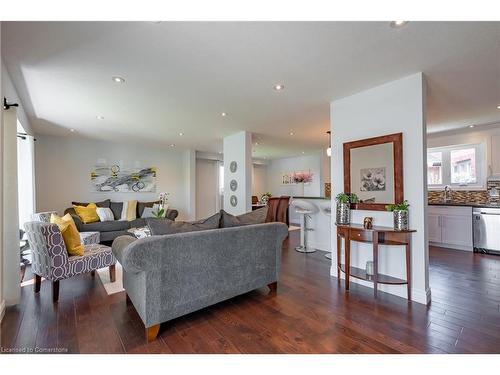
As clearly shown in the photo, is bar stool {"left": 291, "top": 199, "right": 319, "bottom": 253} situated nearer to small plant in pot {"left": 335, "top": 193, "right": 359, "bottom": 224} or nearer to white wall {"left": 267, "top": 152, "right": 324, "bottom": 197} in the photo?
small plant in pot {"left": 335, "top": 193, "right": 359, "bottom": 224}

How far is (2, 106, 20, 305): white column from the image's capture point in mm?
2299

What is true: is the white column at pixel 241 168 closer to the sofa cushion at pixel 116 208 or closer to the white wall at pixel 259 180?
the sofa cushion at pixel 116 208

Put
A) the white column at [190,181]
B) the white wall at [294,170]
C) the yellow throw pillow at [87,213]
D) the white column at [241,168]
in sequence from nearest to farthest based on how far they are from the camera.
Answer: the yellow throw pillow at [87,213] → the white column at [241,168] → the white column at [190,181] → the white wall at [294,170]

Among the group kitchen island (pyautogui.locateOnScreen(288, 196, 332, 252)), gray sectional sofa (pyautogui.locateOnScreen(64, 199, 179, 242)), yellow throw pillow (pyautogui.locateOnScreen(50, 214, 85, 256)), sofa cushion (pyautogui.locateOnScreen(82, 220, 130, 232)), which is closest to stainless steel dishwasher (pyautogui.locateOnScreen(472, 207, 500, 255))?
kitchen island (pyautogui.locateOnScreen(288, 196, 332, 252))

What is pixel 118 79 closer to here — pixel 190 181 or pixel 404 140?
pixel 404 140

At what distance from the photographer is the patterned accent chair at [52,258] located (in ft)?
7.68

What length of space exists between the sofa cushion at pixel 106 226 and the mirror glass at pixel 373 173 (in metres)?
4.67

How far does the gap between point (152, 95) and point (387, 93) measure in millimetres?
2910

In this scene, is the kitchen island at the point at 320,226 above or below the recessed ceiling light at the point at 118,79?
below

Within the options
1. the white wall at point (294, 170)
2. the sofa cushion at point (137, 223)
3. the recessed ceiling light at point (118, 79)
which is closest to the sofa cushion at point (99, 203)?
the sofa cushion at point (137, 223)

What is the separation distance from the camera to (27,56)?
82.5 inches

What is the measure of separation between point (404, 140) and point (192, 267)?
2615 mm
